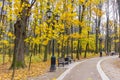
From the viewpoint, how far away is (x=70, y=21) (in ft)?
126

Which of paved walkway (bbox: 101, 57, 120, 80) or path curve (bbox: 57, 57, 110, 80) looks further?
paved walkway (bbox: 101, 57, 120, 80)

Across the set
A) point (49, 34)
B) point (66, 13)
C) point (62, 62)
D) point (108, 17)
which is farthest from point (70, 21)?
point (108, 17)

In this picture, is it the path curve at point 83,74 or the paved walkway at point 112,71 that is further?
the paved walkway at point 112,71

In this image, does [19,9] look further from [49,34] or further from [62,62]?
[49,34]

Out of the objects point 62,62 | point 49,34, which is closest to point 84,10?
point 49,34

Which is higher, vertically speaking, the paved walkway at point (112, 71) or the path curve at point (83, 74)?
the path curve at point (83, 74)

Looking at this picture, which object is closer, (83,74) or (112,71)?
(83,74)

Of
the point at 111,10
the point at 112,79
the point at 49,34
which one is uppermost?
the point at 111,10

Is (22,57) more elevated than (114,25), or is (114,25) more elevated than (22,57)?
(114,25)

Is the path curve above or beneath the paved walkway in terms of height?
above

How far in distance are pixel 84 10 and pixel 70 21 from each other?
9112mm

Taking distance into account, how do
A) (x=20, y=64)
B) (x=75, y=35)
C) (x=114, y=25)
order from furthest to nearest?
(x=114, y=25), (x=75, y=35), (x=20, y=64)

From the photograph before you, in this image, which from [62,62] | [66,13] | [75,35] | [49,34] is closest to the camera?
[62,62]

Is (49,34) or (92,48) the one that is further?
(92,48)
